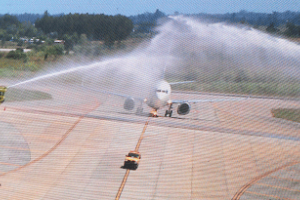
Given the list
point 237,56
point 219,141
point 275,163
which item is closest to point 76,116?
point 219,141

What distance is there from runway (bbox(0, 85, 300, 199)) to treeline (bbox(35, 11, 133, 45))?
1.74m

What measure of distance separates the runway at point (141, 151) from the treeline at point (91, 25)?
1.74 metres

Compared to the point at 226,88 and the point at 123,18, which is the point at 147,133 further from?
the point at 123,18

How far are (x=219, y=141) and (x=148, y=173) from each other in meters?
2.12

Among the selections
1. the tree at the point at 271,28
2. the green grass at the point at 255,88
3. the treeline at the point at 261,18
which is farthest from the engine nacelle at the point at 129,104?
the tree at the point at 271,28

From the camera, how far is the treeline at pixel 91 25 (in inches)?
302

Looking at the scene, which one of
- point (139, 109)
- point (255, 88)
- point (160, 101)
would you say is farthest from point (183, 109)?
point (255, 88)

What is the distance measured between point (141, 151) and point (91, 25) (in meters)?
3.54

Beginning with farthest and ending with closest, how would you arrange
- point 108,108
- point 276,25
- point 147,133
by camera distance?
point 108,108 → point 147,133 → point 276,25

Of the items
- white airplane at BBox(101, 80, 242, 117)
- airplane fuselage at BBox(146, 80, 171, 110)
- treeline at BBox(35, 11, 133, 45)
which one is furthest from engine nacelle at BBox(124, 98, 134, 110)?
treeline at BBox(35, 11, 133, 45)

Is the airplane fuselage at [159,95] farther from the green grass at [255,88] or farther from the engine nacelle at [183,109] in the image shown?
the green grass at [255,88]

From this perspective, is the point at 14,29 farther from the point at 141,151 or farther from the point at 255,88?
the point at 255,88

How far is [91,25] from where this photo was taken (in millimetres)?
7969

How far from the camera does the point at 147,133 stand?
8477 millimetres
